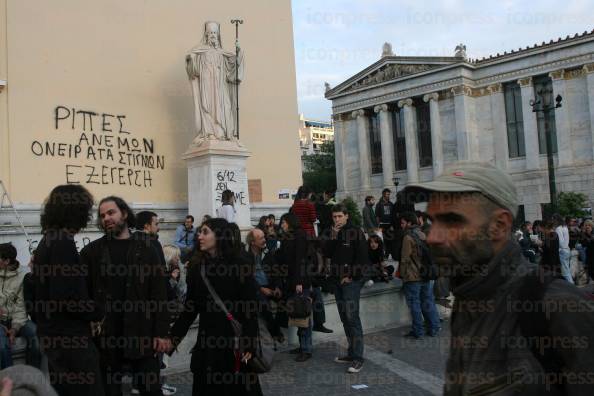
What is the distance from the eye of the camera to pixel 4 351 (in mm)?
5875

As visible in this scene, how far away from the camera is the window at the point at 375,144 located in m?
49.5

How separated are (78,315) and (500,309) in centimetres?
324

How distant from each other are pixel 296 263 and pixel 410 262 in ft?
8.31

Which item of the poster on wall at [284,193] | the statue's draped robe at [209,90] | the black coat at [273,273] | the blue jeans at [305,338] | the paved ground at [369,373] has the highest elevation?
the statue's draped robe at [209,90]

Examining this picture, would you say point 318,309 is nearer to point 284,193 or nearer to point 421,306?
point 421,306

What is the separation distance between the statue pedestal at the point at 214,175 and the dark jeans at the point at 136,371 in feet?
22.6

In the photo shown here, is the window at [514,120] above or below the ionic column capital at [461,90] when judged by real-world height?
below

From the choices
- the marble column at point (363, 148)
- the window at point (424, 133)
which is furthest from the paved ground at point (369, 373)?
the marble column at point (363, 148)

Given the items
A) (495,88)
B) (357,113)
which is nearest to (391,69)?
(357,113)

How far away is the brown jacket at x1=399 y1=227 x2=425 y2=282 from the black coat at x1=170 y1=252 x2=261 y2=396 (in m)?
5.21

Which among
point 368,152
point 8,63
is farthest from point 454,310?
point 368,152

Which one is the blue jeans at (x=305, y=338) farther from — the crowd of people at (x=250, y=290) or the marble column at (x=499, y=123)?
the marble column at (x=499, y=123)

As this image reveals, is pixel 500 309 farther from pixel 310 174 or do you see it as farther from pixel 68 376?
pixel 310 174

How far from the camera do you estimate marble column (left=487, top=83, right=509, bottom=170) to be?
41469 millimetres
